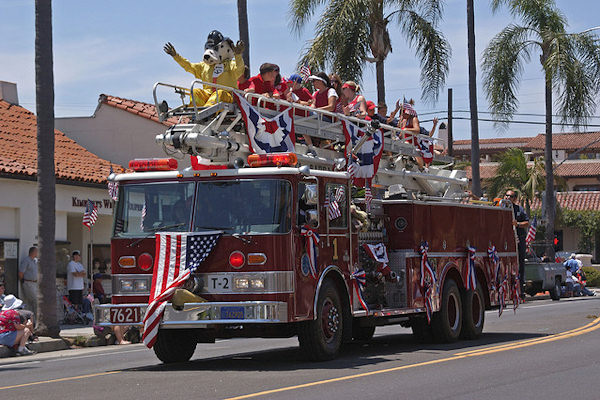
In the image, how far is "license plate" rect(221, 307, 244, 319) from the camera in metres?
12.2

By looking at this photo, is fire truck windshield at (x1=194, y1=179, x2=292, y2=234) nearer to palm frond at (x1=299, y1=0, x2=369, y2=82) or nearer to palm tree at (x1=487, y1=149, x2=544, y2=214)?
palm frond at (x1=299, y1=0, x2=369, y2=82)

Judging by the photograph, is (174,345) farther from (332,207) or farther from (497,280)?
(497,280)

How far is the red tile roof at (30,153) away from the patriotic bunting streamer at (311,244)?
12003mm

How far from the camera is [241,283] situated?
12.4 metres

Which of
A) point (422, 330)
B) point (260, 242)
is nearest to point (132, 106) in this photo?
point (422, 330)

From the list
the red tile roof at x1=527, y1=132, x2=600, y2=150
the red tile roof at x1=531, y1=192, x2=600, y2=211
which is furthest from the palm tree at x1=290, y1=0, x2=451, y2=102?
the red tile roof at x1=527, y1=132, x2=600, y2=150

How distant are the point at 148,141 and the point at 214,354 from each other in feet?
58.5

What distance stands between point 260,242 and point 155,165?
192 centimetres

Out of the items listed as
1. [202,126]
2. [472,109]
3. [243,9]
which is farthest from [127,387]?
[472,109]

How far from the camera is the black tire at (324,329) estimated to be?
1280cm

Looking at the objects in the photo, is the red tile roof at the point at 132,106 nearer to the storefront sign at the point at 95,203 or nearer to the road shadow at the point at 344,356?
the storefront sign at the point at 95,203

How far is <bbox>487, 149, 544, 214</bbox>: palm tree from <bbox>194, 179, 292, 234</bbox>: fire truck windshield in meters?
37.1

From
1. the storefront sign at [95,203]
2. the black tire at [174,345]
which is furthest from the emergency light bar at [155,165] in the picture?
the storefront sign at [95,203]

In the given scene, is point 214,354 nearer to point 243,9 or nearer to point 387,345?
point 387,345
